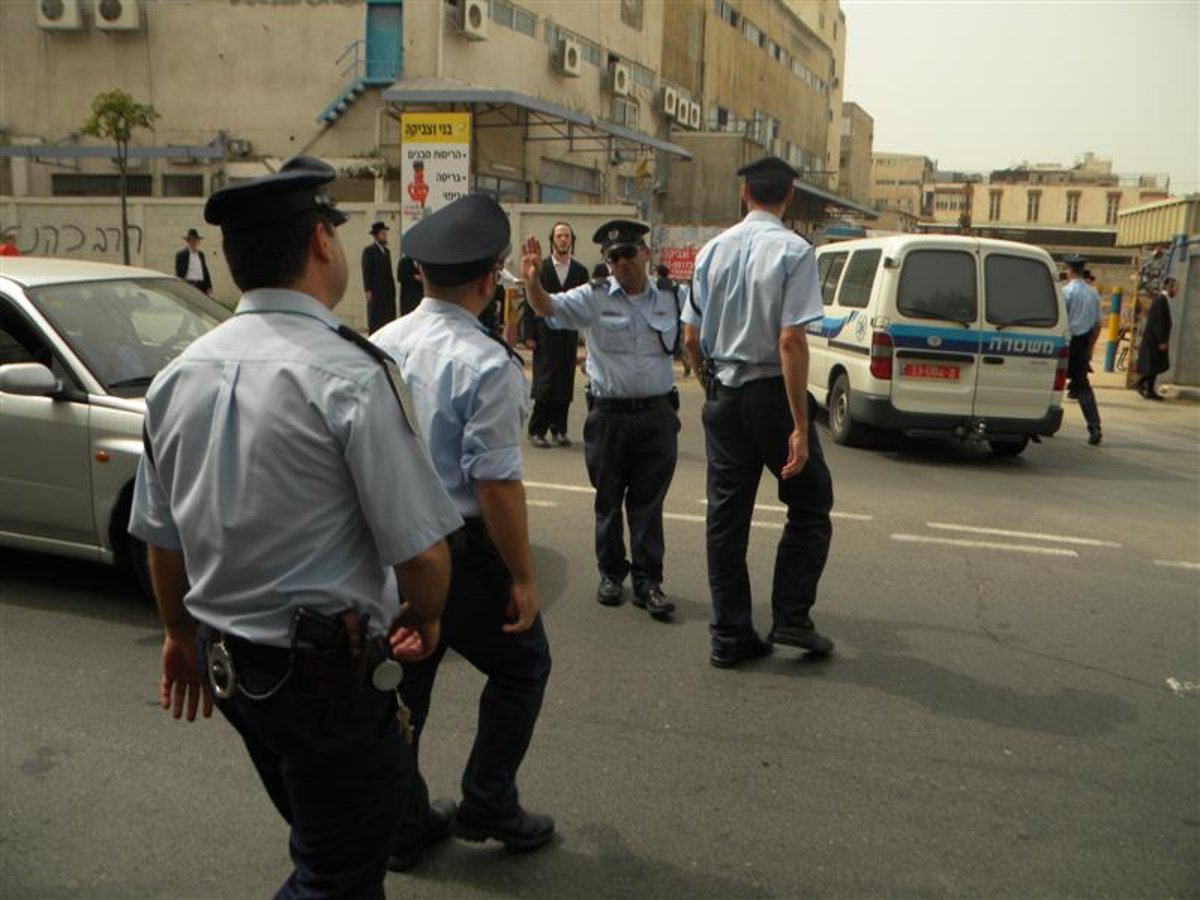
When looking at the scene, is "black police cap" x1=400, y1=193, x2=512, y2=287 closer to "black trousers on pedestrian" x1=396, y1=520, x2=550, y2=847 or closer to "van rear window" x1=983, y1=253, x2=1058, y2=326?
"black trousers on pedestrian" x1=396, y1=520, x2=550, y2=847

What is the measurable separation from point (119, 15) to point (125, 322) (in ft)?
94.2

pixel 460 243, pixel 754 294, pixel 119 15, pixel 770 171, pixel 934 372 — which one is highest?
pixel 119 15

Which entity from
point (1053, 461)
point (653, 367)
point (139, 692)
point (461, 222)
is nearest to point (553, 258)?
point (653, 367)

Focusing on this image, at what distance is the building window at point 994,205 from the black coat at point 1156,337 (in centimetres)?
10702

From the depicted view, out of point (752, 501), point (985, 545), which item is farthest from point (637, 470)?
point (985, 545)

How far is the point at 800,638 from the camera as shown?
4758mm

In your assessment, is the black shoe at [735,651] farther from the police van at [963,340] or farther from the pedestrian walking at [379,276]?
the pedestrian walking at [379,276]

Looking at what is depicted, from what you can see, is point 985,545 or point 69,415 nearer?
point 69,415

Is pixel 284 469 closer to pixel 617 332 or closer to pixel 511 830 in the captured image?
pixel 511 830

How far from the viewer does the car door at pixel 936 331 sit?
9.74 metres

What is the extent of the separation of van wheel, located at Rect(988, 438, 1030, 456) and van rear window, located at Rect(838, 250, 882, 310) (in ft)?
6.32

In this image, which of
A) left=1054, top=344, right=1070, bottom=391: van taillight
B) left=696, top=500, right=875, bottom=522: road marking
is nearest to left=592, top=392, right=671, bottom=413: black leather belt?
left=696, top=500, right=875, bottom=522: road marking

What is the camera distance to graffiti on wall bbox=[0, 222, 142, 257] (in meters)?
25.7

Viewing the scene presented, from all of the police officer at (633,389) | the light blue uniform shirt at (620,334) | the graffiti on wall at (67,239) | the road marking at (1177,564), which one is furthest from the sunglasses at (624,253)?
the graffiti on wall at (67,239)
